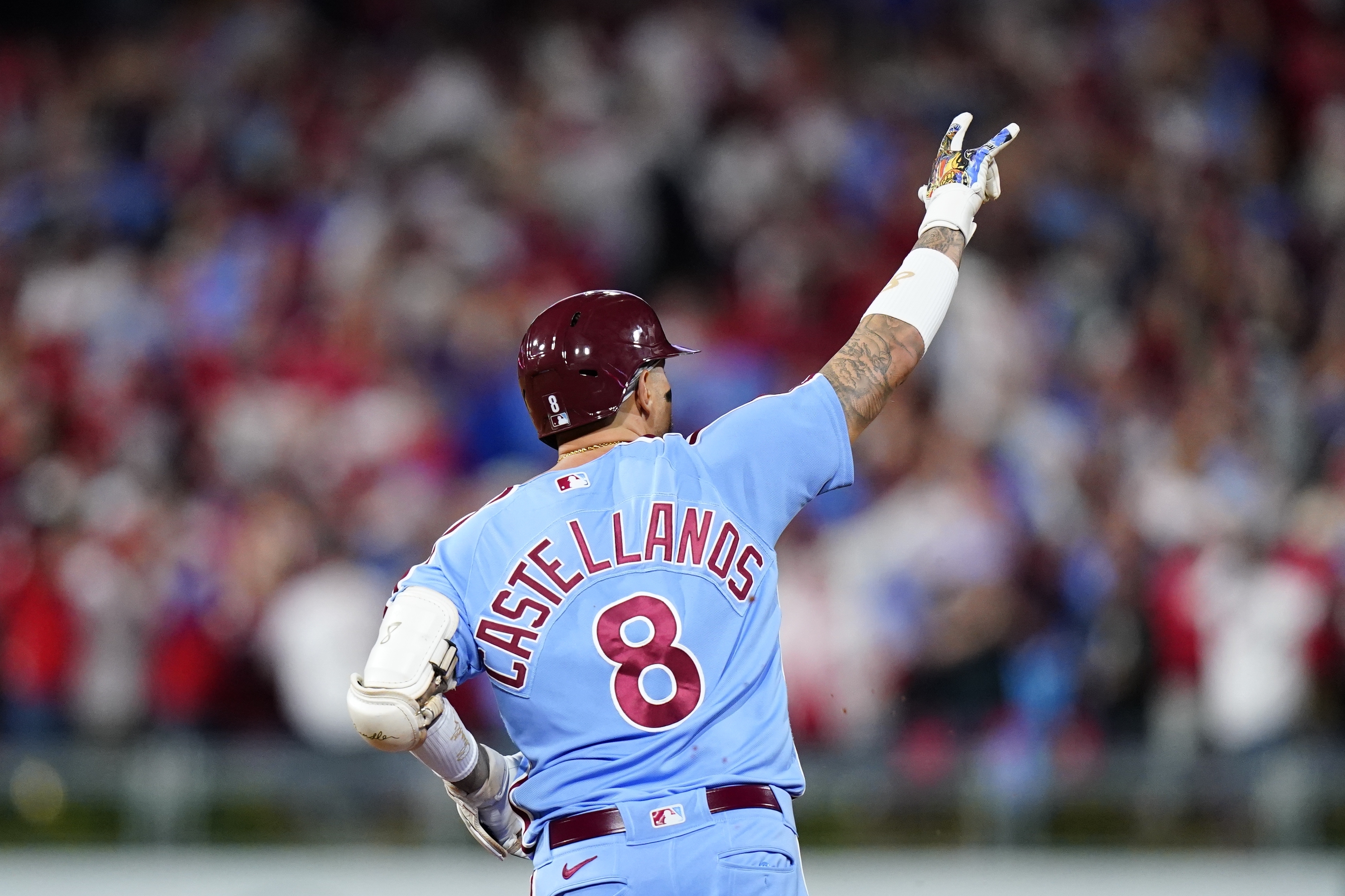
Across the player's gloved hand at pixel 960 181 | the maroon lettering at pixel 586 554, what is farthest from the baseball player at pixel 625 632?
the player's gloved hand at pixel 960 181

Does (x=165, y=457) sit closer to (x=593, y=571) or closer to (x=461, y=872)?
(x=461, y=872)

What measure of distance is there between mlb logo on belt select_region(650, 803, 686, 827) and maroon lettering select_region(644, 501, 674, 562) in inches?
19.3

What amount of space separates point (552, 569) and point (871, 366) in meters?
0.86

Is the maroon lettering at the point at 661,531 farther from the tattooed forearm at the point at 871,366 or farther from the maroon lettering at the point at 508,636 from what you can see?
the tattooed forearm at the point at 871,366

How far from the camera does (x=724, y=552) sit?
371cm

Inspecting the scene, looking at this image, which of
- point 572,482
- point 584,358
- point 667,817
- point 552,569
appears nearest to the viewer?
point 667,817

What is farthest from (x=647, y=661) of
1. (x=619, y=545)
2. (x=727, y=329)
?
(x=727, y=329)

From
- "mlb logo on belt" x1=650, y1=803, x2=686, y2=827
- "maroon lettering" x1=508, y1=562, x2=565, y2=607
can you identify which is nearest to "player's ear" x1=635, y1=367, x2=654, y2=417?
"maroon lettering" x1=508, y1=562, x2=565, y2=607

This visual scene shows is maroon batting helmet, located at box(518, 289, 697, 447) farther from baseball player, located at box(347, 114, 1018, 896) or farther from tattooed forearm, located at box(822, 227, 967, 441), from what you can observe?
tattooed forearm, located at box(822, 227, 967, 441)

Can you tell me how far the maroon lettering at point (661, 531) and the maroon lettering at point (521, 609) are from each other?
23cm

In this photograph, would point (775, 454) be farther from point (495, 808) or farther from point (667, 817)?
point (495, 808)

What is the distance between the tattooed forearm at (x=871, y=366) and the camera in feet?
12.9

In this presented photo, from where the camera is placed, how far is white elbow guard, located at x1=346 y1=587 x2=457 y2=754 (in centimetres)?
358

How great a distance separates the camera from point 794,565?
9344 millimetres
